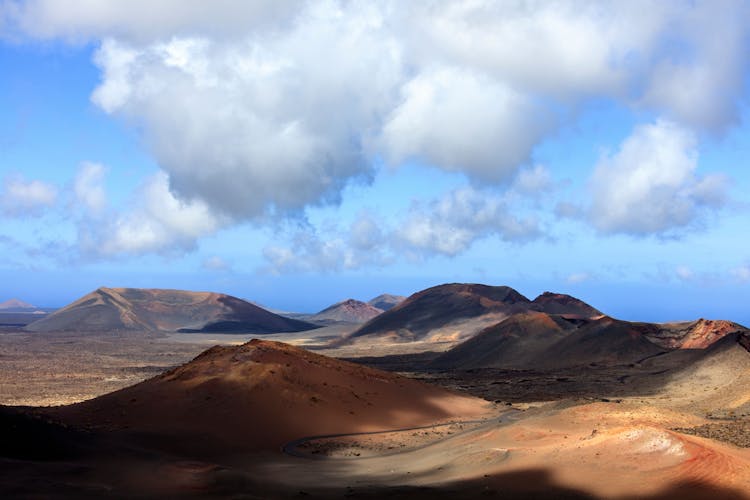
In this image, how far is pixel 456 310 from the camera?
108938 mm

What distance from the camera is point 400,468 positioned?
22344mm

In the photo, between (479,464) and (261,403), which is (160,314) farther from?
(479,464)

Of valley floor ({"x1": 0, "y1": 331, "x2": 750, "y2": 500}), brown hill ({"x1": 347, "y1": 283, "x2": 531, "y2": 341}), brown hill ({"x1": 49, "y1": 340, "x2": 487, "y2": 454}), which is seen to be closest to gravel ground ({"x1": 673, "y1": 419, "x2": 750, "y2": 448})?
valley floor ({"x1": 0, "y1": 331, "x2": 750, "y2": 500})

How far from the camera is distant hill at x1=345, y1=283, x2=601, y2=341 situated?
102875 mm

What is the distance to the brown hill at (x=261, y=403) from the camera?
2784cm

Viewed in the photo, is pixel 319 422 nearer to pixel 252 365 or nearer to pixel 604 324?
pixel 252 365

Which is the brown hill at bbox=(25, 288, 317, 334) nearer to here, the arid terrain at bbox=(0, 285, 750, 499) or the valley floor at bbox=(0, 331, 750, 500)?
the arid terrain at bbox=(0, 285, 750, 499)

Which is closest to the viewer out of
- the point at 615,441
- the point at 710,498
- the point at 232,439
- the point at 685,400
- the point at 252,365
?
the point at 710,498

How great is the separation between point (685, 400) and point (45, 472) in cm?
3411

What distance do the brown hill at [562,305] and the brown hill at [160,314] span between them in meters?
49.3

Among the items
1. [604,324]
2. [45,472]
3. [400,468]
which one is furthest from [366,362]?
[45,472]

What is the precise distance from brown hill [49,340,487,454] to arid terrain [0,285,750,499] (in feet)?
0.37

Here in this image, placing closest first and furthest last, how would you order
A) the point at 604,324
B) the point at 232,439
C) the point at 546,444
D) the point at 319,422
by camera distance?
the point at 546,444
the point at 232,439
the point at 319,422
the point at 604,324

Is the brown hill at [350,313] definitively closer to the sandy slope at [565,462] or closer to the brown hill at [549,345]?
the brown hill at [549,345]
